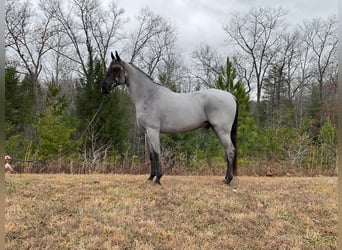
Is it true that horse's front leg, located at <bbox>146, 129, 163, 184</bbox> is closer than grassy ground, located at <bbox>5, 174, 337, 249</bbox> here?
No

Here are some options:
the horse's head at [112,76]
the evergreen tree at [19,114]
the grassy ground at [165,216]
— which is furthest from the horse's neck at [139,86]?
the evergreen tree at [19,114]

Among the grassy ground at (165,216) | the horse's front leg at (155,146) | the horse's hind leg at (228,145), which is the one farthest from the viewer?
the horse's hind leg at (228,145)

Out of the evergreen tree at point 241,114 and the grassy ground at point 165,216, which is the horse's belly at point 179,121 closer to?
the grassy ground at point 165,216

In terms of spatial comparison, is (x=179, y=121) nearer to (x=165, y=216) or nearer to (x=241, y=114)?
(x=165, y=216)

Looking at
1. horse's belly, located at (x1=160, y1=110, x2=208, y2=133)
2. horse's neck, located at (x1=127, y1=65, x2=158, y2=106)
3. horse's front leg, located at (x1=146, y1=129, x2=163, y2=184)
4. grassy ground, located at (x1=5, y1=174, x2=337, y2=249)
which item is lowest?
grassy ground, located at (x1=5, y1=174, x2=337, y2=249)

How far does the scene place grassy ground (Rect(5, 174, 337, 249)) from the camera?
2.99m

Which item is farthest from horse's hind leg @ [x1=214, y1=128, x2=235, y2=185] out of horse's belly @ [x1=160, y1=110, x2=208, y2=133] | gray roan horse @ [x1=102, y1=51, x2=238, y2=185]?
horse's belly @ [x1=160, y1=110, x2=208, y2=133]

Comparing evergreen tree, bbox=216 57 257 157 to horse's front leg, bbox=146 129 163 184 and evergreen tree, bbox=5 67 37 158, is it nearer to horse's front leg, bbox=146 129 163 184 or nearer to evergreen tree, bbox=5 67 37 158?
horse's front leg, bbox=146 129 163 184

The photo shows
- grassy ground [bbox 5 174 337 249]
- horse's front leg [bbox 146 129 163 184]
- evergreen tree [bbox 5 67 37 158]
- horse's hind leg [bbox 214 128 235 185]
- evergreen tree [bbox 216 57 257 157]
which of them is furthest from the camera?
evergreen tree [bbox 5 67 37 158]

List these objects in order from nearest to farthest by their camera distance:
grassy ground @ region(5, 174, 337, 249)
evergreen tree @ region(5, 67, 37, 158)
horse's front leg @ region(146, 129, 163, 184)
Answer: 1. grassy ground @ region(5, 174, 337, 249)
2. horse's front leg @ region(146, 129, 163, 184)
3. evergreen tree @ region(5, 67, 37, 158)

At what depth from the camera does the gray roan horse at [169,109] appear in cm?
446

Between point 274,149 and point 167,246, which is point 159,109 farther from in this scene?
point 274,149

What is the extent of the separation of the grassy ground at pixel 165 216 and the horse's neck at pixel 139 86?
1.30m

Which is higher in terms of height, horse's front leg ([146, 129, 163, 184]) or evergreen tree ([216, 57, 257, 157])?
evergreen tree ([216, 57, 257, 157])
